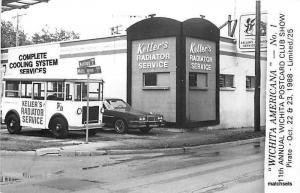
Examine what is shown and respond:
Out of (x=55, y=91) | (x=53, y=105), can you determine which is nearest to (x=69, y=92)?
(x=55, y=91)

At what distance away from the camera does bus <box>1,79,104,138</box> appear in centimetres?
1698

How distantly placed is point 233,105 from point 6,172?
17.0 meters

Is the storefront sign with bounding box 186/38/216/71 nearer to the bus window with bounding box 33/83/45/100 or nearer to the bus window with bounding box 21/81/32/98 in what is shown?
the bus window with bounding box 33/83/45/100

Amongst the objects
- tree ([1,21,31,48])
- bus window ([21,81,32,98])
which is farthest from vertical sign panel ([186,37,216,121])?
tree ([1,21,31,48])

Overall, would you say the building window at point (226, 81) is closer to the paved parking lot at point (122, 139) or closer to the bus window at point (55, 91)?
the paved parking lot at point (122, 139)

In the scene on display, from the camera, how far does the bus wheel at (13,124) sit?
60.7 feet

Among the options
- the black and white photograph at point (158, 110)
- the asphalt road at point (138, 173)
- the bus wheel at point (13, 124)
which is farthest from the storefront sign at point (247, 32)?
the bus wheel at point (13, 124)

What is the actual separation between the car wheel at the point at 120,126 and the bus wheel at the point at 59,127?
2.94 m

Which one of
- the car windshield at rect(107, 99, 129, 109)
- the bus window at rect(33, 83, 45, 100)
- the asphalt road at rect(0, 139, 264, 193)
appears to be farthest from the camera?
the car windshield at rect(107, 99, 129, 109)

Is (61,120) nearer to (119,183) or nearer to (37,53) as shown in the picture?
(119,183)

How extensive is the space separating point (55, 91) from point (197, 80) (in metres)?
7.60

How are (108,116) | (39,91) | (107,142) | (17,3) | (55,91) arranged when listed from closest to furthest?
(17,3) → (107,142) → (55,91) → (39,91) → (108,116)

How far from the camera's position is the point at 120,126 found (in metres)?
19.5

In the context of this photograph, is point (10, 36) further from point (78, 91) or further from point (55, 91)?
point (78, 91)
